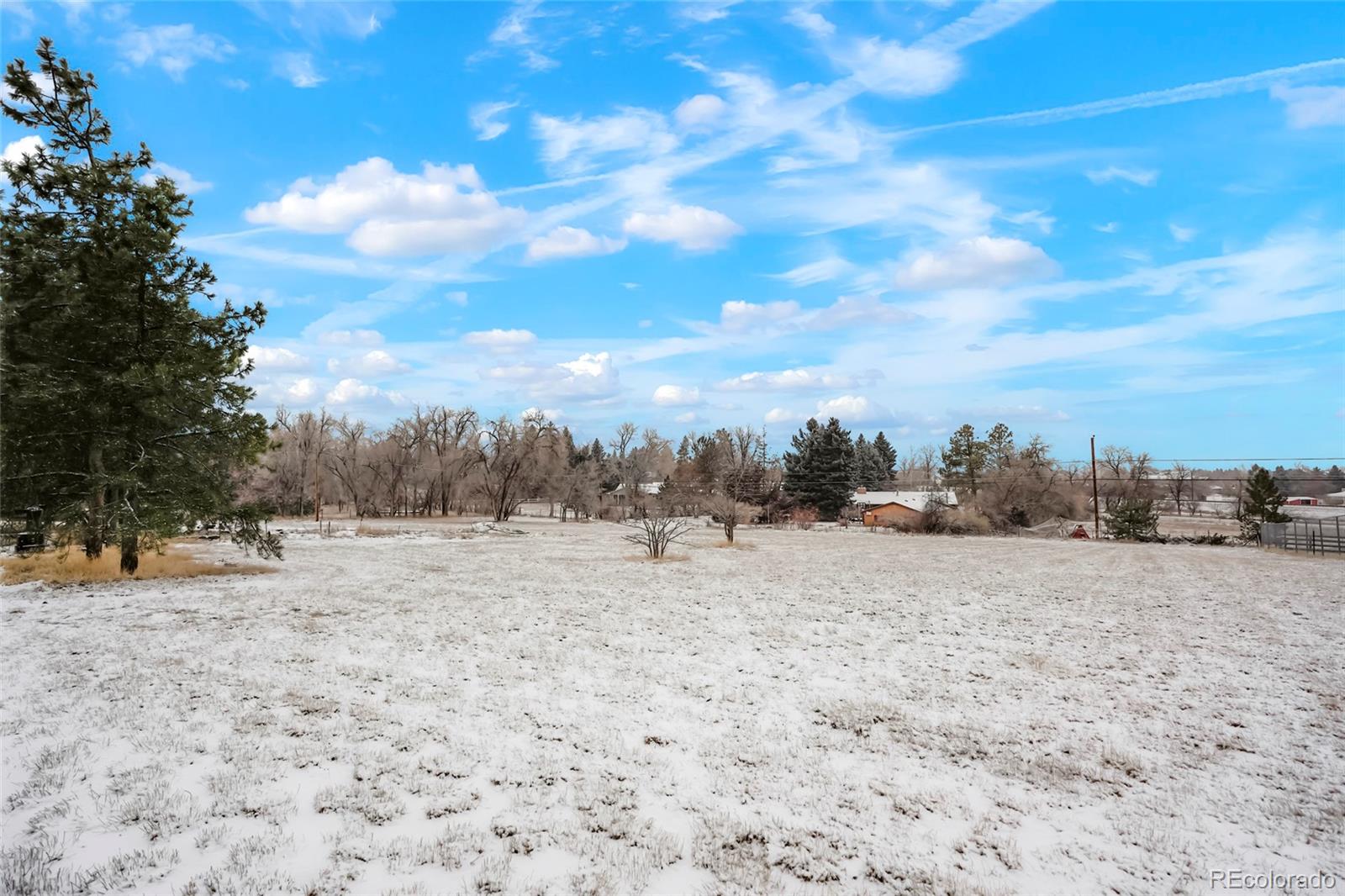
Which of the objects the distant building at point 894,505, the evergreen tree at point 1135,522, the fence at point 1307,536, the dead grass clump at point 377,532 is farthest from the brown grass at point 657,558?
the distant building at point 894,505

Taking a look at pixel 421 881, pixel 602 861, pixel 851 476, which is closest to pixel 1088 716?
pixel 602 861

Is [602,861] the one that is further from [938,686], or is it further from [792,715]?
[938,686]

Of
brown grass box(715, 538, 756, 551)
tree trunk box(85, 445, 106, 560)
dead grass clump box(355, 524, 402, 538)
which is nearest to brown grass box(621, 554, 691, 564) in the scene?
brown grass box(715, 538, 756, 551)

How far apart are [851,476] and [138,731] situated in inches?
2486

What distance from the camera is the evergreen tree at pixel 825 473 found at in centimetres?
6300

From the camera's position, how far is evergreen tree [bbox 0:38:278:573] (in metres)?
14.5

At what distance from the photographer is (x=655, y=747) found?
21.5 ft

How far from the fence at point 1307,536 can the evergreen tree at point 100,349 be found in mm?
42199

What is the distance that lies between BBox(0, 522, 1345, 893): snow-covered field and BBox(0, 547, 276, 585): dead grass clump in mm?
1782

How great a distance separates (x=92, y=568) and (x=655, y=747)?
640 inches

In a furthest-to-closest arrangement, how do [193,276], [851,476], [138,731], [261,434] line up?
[851,476], [261,434], [193,276], [138,731]

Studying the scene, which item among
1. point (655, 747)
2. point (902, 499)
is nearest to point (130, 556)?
point (655, 747)

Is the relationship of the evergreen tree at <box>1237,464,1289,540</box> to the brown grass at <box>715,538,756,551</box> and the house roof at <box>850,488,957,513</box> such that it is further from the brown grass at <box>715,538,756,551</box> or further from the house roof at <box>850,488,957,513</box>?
the brown grass at <box>715,538,756,551</box>

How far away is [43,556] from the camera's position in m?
17.0
